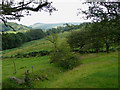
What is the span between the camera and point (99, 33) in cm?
366

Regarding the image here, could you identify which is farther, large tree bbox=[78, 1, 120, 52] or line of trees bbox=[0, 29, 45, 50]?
line of trees bbox=[0, 29, 45, 50]

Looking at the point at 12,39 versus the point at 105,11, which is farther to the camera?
the point at 12,39

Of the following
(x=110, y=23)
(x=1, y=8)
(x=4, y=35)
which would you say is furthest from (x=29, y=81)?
(x=110, y=23)

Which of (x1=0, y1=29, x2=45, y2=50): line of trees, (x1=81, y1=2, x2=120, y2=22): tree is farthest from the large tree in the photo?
(x1=0, y1=29, x2=45, y2=50): line of trees

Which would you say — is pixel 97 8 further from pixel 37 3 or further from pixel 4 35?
pixel 4 35

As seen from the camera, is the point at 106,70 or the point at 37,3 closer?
the point at 106,70

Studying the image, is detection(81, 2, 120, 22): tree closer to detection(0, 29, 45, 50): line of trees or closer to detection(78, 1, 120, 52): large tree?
detection(78, 1, 120, 52): large tree

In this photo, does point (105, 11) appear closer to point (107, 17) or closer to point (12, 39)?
point (107, 17)

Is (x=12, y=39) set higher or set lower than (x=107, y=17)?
lower

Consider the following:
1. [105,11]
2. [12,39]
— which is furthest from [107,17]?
[12,39]

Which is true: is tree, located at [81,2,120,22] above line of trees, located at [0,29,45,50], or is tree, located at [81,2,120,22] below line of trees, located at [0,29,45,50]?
above

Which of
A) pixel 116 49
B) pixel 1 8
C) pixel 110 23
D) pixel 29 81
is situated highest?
pixel 1 8

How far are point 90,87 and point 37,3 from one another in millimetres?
5132

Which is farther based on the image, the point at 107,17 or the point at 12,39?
the point at 12,39
